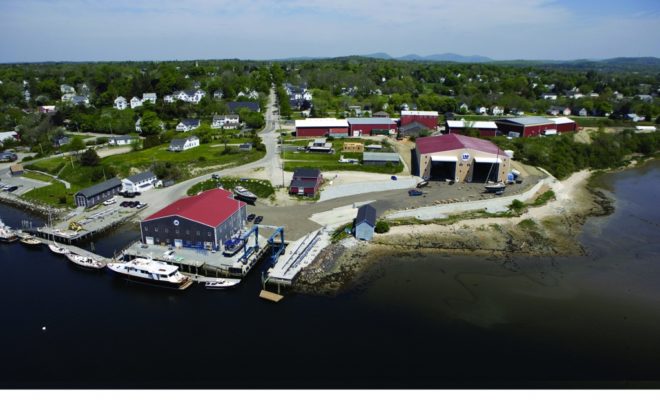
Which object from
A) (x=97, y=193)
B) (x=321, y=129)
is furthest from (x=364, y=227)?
(x=321, y=129)

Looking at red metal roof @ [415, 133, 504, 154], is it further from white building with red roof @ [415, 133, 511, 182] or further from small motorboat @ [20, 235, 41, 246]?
small motorboat @ [20, 235, 41, 246]

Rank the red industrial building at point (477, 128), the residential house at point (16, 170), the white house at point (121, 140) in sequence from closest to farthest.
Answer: the residential house at point (16, 170) → the white house at point (121, 140) → the red industrial building at point (477, 128)

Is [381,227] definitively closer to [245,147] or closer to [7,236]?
[7,236]

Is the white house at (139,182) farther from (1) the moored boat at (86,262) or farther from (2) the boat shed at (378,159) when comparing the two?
(2) the boat shed at (378,159)

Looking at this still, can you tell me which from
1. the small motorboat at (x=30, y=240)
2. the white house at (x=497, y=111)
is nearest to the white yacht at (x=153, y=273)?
the small motorboat at (x=30, y=240)

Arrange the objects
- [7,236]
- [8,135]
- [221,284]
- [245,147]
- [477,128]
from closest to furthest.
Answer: [221,284] < [7,236] < [245,147] < [477,128] < [8,135]

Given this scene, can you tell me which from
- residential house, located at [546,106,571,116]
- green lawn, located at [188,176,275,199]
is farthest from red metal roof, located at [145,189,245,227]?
residential house, located at [546,106,571,116]
